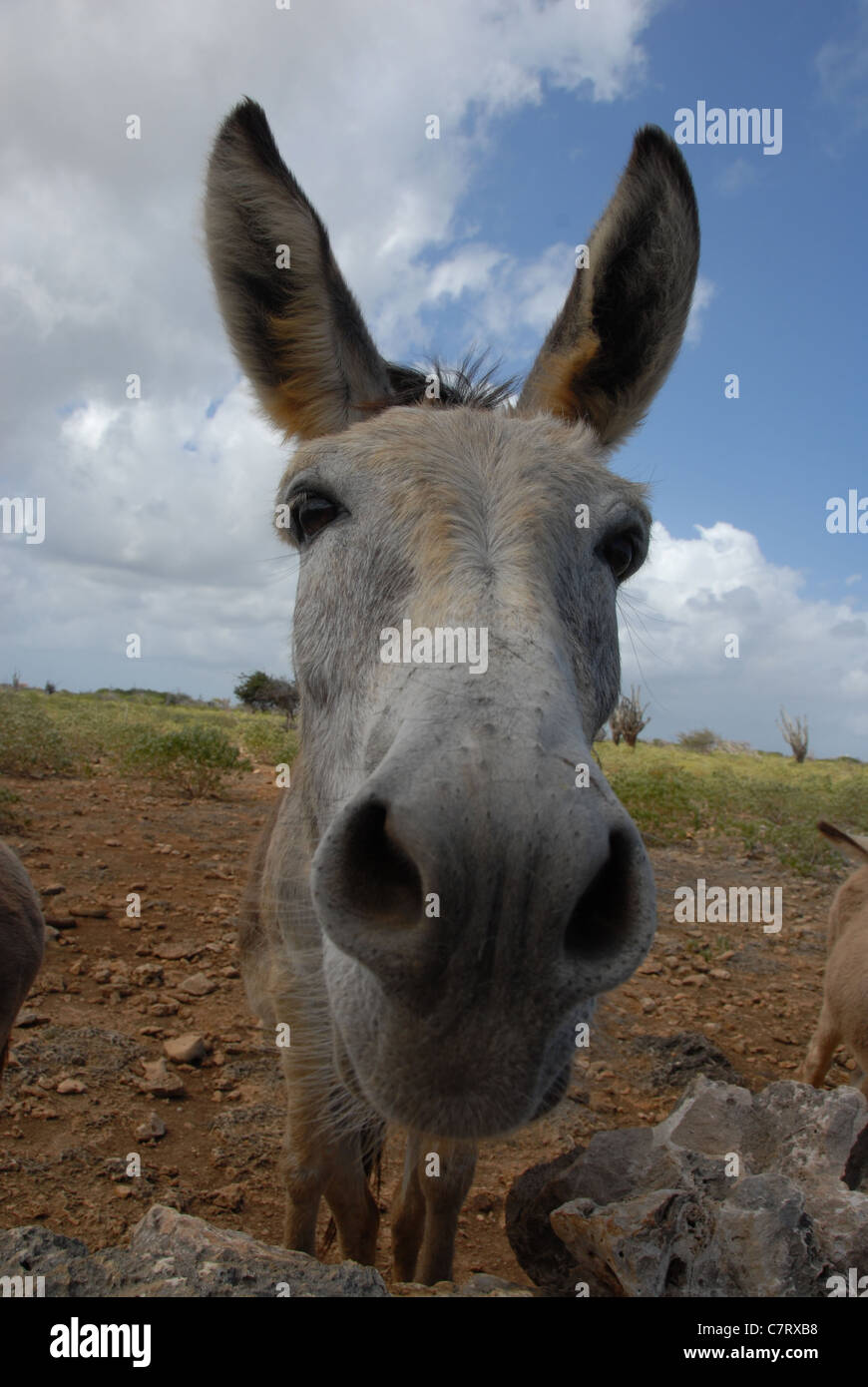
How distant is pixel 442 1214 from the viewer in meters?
3.36

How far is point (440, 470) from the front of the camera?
2.19 meters

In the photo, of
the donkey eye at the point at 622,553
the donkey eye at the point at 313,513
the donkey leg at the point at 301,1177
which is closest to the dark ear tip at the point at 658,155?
the donkey eye at the point at 622,553

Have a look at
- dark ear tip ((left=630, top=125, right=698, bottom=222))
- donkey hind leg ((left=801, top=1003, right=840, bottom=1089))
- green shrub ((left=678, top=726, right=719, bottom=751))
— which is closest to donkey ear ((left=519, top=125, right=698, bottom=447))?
dark ear tip ((left=630, top=125, right=698, bottom=222))

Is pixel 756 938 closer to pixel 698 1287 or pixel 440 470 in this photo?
pixel 698 1287

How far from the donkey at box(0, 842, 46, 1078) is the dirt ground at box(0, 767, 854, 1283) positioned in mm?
883

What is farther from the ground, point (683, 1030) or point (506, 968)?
point (506, 968)

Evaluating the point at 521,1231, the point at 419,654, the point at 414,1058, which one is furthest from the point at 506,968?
the point at 521,1231

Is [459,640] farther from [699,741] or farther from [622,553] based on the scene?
[699,741]

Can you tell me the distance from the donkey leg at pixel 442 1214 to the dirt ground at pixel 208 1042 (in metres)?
0.42

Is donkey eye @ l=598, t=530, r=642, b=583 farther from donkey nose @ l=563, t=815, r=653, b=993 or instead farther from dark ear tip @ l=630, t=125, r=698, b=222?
dark ear tip @ l=630, t=125, r=698, b=222

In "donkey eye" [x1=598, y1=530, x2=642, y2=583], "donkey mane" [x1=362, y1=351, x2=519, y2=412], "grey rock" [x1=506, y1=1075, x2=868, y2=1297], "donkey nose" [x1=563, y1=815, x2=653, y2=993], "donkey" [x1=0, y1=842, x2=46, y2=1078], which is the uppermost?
"donkey mane" [x1=362, y1=351, x2=519, y2=412]

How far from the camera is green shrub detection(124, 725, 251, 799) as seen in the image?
13.8 meters

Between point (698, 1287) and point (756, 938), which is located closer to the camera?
point (698, 1287)

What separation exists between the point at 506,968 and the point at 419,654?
0.77 meters
